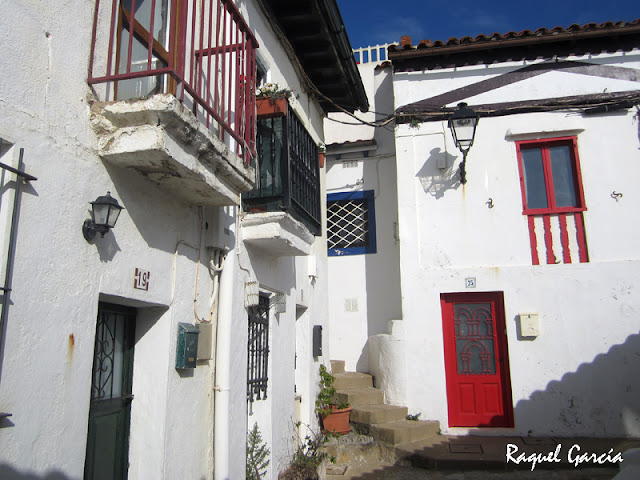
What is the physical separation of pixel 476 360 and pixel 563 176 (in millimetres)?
3271

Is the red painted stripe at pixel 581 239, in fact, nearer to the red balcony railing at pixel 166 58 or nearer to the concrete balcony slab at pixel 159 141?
the red balcony railing at pixel 166 58

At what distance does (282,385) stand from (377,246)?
158 inches

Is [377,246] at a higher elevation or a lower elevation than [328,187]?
lower

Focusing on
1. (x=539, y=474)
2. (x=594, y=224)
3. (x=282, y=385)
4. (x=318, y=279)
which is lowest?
(x=539, y=474)

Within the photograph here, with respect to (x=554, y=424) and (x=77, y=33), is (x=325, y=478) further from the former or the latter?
(x=77, y=33)

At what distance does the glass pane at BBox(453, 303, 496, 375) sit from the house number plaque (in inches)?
227

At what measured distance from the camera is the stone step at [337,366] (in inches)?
351

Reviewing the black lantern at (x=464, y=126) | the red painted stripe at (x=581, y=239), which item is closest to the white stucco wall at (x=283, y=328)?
the black lantern at (x=464, y=126)

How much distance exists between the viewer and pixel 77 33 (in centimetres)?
323

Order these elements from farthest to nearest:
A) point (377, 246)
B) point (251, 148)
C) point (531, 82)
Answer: point (377, 246)
point (531, 82)
point (251, 148)

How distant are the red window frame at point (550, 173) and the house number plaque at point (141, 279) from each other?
645 cm

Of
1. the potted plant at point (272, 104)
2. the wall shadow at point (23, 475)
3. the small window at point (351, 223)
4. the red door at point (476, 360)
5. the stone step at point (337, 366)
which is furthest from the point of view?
the small window at point (351, 223)

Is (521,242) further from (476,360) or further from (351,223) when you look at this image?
(351,223)

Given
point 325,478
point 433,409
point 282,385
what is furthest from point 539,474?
→ point 282,385
